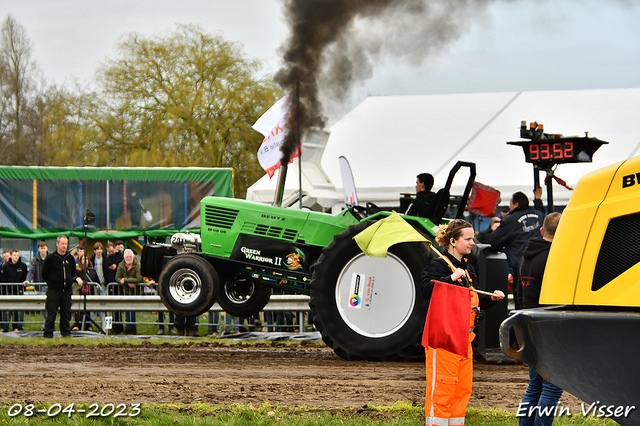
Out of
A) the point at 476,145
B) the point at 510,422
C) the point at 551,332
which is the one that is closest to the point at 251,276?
the point at 510,422

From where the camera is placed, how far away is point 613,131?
55.7ft

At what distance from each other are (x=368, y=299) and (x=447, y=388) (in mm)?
3630

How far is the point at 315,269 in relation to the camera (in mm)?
8578

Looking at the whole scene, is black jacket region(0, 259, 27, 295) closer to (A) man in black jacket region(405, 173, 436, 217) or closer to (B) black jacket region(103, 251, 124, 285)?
(B) black jacket region(103, 251, 124, 285)

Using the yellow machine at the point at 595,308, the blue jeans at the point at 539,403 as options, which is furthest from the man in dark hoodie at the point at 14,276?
the yellow machine at the point at 595,308

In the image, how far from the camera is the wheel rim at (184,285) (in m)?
9.77

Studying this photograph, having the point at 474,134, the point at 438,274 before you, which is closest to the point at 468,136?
the point at 474,134

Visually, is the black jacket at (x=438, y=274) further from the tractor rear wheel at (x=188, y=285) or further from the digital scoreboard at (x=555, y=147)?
the digital scoreboard at (x=555, y=147)

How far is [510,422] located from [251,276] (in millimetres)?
4805

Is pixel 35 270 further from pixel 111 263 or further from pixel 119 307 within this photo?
pixel 119 307

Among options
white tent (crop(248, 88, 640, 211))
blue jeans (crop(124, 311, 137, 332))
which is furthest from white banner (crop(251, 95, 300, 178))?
white tent (crop(248, 88, 640, 211))

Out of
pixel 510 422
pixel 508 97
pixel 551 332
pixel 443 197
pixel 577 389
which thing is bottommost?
pixel 510 422

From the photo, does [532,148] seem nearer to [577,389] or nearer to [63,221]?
[577,389]

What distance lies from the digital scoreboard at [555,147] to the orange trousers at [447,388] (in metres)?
5.92
